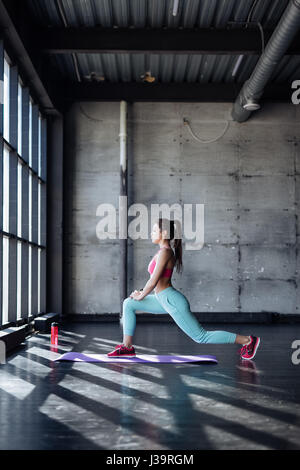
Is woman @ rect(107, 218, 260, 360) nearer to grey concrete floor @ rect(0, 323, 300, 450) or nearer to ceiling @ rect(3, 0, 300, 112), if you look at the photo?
grey concrete floor @ rect(0, 323, 300, 450)

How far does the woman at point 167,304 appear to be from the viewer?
586 cm

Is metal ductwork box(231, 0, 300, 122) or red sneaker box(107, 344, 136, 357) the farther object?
metal ductwork box(231, 0, 300, 122)

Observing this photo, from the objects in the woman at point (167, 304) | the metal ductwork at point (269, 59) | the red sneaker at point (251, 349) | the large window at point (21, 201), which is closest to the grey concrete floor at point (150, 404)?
the red sneaker at point (251, 349)

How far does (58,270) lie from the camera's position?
12.5 m

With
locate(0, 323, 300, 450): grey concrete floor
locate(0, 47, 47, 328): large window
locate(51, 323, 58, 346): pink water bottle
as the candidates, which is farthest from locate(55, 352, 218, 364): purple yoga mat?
locate(0, 47, 47, 328): large window

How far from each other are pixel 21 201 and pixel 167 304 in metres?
4.84

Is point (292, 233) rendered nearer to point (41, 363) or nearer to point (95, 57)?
point (95, 57)

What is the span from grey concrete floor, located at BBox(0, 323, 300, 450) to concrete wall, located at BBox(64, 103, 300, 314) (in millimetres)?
5981

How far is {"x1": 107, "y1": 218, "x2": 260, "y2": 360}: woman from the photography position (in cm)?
586

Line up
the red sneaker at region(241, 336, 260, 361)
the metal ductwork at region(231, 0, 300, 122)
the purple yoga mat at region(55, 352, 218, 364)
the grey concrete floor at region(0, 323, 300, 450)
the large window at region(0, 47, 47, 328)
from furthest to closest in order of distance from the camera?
the large window at region(0, 47, 47, 328), the metal ductwork at region(231, 0, 300, 122), the red sneaker at region(241, 336, 260, 361), the purple yoga mat at region(55, 352, 218, 364), the grey concrete floor at region(0, 323, 300, 450)

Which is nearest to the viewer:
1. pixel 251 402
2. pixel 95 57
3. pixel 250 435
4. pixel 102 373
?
pixel 250 435

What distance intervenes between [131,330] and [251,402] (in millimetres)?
2353

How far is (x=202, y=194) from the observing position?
1303 cm

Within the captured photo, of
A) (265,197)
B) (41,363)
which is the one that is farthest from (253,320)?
(41,363)
